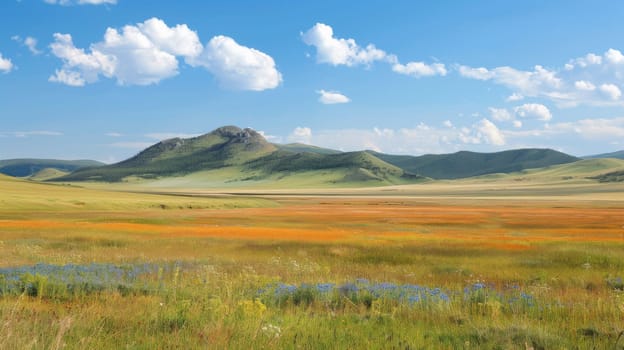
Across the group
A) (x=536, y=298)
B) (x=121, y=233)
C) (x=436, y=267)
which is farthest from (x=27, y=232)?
(x=536, y=298)

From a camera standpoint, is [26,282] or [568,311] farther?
[26,282]

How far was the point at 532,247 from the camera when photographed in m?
28.9

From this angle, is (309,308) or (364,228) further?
(364,228)

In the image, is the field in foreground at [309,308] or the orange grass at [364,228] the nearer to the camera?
the field in foreground at [309,308]

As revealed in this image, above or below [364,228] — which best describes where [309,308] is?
above

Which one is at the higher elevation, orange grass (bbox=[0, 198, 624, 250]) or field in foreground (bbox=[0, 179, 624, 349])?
field in foreground (bbox=[0, 179, 624, 349])

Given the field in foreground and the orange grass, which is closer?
the field in foreground

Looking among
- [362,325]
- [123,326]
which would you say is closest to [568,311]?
[362,325]

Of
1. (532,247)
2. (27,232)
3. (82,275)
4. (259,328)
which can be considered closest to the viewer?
(259,328)

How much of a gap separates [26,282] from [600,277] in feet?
61.0

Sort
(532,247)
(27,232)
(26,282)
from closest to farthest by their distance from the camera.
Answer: (26,282) → (532,247) → (27,232)

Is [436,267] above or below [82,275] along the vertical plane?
below

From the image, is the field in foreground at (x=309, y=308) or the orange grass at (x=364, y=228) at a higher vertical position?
the field in foreground at (x=309, y=308)

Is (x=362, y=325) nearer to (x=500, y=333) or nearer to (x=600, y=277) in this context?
(x=500, y=333)
